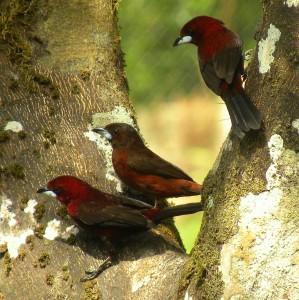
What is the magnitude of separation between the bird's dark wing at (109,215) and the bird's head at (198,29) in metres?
1.30

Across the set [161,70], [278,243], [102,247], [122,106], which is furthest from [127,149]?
[161,70]

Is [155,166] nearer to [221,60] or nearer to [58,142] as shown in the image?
[221,60]

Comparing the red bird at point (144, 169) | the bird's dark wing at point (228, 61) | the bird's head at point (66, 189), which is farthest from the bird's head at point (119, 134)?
the bird's dark wing at point (228, 61)

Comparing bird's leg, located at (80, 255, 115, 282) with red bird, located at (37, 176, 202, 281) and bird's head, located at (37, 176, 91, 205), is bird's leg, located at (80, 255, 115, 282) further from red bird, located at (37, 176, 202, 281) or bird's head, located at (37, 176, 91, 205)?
bird's head, located at (37, 176, 91, 205)

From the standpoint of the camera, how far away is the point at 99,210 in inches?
159

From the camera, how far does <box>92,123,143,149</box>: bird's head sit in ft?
13.9

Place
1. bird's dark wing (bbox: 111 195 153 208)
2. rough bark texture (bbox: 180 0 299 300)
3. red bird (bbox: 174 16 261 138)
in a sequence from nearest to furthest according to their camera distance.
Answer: rough bark texture (bbox: 180 0 299 300) → red bird (bbox: 174 16 261 138) → bird's dark wing (bbox: 111 195 153 208)

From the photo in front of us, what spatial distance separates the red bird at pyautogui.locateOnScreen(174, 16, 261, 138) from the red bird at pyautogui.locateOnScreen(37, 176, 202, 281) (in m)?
0.72

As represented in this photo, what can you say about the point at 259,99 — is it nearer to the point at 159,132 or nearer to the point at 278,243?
the point at 278,243

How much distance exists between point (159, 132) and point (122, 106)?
949 centimetres

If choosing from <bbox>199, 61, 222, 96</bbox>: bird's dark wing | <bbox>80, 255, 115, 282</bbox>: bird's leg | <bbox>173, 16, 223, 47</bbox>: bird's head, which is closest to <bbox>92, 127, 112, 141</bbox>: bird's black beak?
<bbox>199, 61, 222, 96</bbox>: bird's dark wing

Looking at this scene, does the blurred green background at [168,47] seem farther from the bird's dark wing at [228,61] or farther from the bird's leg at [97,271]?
the bird's leg at [97,271]

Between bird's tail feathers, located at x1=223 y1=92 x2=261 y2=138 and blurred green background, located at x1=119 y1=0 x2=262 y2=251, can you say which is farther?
blurred green background, located at x1=119 y1=0 x2=262 y2=251

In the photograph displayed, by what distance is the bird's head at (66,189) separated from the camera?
12.6ft
